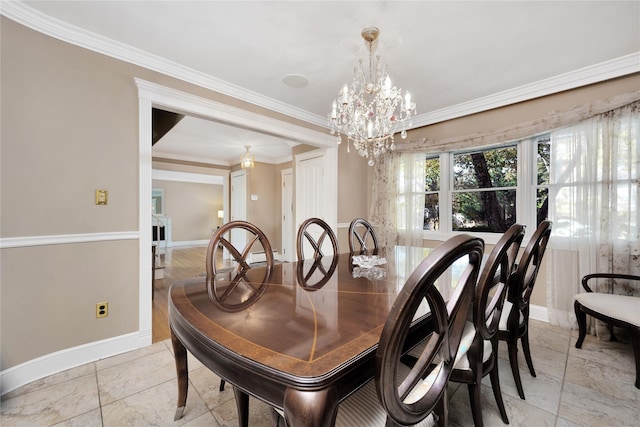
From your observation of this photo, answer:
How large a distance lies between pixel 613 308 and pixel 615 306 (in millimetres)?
35

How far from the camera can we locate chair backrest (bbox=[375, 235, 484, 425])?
59 cm

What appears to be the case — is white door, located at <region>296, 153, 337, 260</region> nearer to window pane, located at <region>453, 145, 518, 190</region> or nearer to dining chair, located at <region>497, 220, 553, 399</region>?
window pane, located at <region>453, 145, 518, 190</region>

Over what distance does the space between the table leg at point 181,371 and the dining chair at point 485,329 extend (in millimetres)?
1305

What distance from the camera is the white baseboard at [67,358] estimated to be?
1646 millimetres

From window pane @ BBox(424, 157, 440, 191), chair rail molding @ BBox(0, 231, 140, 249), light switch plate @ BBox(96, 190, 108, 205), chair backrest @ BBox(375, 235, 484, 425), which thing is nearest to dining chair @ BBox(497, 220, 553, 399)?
chair backrest @ BBox(375, 235, 484, 425)

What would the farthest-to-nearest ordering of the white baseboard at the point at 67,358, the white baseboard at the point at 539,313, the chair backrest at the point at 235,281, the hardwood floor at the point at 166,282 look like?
1. the white baseboard at the point at 539,313
2. the hardwood floor at the point at 166,282
3. the white baseboard at the point at 67,358
4. the chair backrest at the point at 235,281

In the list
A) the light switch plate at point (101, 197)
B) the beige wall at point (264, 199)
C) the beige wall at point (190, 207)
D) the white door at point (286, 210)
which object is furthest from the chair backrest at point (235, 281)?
the beige wall at point (190, 207)

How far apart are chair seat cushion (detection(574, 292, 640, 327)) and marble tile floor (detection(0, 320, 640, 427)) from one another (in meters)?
0.41

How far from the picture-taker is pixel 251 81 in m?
2.65

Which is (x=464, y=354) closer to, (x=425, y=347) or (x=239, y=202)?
(x=425, y=347)

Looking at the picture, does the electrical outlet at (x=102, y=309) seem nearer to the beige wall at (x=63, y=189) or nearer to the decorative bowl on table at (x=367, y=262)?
the beige wall at (x=63, y=189)

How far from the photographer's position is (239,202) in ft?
20.7

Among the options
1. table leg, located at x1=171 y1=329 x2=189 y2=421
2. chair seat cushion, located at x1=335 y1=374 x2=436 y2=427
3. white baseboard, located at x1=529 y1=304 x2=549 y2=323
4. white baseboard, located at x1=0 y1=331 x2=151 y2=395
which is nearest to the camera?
chair seat cushion, located at x1=335 y1=374 x2=436 y2=427

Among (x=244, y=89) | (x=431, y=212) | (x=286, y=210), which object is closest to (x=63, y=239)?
(x=244, y=89)
